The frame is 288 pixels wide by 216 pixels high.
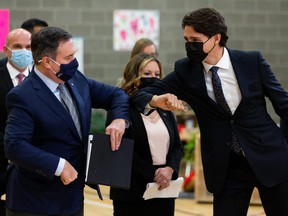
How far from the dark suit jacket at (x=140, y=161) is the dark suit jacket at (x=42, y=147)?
31.0 inches

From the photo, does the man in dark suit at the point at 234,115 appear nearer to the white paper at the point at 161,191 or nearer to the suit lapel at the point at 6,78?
the white paper at the point at 161,191

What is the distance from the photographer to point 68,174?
3.02m

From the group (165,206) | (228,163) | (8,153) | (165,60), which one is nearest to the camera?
(8,153)

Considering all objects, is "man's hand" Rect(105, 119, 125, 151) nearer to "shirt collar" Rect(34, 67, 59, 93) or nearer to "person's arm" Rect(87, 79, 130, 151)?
"person's arm" Rect(87, 79, 130, 151)

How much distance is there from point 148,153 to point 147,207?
0.34 m

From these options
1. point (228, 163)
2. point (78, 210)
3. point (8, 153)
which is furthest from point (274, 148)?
point (8, 153)

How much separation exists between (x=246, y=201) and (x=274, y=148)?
0.33m

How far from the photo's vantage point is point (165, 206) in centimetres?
405

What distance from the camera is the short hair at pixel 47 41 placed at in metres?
3.14

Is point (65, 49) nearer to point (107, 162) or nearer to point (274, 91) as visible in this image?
point (107, 162)

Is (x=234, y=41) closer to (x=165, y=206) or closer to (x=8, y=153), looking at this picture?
(x=165, y=206)

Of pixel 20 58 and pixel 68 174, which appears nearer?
pixel 68 174

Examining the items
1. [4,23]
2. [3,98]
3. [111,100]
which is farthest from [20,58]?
[4,23]

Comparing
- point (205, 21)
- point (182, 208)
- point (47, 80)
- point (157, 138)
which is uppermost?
point (205, 21)
